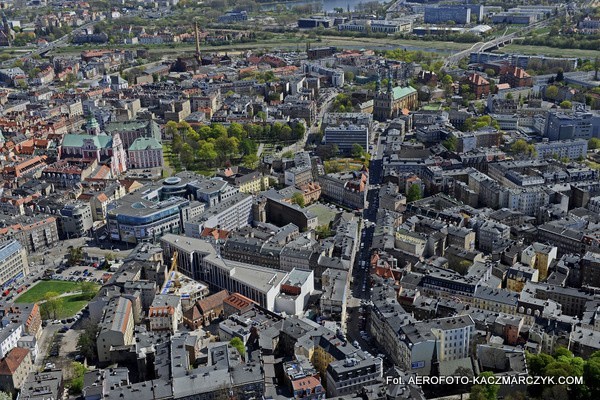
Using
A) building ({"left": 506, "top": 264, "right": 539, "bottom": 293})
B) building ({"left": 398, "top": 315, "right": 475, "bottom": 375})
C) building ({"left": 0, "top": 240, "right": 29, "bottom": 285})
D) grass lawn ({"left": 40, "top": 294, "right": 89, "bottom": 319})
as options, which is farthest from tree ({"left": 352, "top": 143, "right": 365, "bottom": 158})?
building ({"left": 398, "top": 315, "right": 475, "bottom": 375})

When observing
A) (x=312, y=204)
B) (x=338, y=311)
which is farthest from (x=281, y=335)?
(x=312, y=204)

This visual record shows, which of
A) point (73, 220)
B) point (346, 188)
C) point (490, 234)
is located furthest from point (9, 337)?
point (490, 234)

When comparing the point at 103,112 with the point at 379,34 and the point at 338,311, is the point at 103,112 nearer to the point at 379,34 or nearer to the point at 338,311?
the point at 338,311

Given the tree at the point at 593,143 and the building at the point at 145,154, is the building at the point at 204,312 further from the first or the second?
the tree at the point at 593,143

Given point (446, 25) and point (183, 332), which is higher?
point (446, 25)

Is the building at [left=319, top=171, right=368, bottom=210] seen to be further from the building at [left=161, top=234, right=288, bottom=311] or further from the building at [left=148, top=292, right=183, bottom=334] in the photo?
the building at [left=148, top=292, right=183, bottom=334]

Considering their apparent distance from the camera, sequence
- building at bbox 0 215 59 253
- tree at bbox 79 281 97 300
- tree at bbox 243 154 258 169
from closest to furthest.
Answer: tree at bbox 79 281 97 300 < building at bbox 0 215 59 253 < tree at bbox 243 154 258 169
